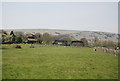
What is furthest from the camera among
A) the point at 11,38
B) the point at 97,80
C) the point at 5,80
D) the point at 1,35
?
the point at 11,38

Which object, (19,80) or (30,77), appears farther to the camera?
(30,77)

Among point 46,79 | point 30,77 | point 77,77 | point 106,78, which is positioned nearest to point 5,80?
point 30,77

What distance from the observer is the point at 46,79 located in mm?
13438

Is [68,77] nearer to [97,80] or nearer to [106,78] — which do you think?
[97,80]

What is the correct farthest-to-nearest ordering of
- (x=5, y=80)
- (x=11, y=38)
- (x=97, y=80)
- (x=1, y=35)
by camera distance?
(x=11, y=38), (x=1, y=35), (x=97, y=80), (x=5, y=80)

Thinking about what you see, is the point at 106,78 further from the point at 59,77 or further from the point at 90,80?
the point at 59,77

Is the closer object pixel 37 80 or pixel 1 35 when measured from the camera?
pixel 37 80

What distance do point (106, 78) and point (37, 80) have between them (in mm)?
6677

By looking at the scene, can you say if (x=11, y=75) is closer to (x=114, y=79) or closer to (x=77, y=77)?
(x=77, y=77)

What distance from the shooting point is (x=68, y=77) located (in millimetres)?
14336

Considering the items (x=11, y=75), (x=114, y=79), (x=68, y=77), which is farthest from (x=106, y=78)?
(x=11, y=75)

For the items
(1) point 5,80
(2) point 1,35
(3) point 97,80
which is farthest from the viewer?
(2) point 1,35

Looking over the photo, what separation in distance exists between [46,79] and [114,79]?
6.54 metres

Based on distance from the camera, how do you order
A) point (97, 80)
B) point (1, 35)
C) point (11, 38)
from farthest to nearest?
point (11, 38)
point (1, 35)
point (97, 80)
